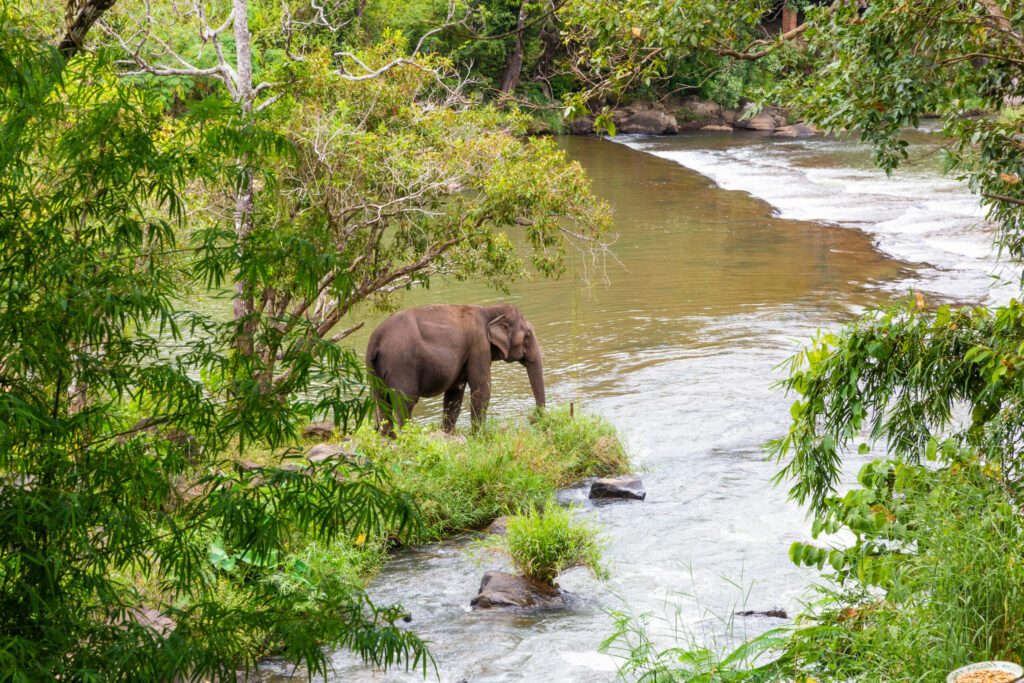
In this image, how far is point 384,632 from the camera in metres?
4.16

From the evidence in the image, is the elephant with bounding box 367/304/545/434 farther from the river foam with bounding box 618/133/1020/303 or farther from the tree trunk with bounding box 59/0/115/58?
the river foam with bounding box 618/133/1020/303

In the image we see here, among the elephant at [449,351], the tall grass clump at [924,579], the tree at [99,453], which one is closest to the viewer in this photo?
the tree at [99,453]

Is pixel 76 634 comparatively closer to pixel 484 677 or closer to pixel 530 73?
pixel 484 677

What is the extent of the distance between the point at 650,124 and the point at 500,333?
3476cm

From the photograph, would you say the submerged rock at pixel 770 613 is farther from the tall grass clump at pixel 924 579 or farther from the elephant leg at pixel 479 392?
the elephant leg at pixel 479 392

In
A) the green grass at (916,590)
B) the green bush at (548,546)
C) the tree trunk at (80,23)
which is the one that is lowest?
the green bush at (548,546)

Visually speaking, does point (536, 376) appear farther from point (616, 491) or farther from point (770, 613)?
point (770, 613)

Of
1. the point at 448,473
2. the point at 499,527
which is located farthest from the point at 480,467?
the point at 499,527

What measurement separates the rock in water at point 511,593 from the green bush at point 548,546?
94mm

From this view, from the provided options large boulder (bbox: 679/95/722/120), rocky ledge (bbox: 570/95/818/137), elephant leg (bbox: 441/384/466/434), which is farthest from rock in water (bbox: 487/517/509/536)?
large boulder (bbox: 679/95/722/120)

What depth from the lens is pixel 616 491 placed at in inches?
384

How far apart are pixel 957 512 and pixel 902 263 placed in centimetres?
1593

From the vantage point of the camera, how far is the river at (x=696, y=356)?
292 inches

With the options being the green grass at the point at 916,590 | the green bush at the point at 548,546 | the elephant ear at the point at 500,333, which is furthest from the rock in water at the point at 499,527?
the green grass at the point at 916,590
